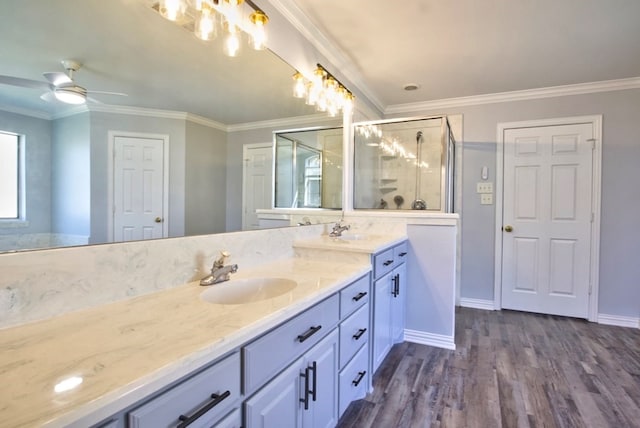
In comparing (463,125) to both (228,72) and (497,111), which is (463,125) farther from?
(228,72)

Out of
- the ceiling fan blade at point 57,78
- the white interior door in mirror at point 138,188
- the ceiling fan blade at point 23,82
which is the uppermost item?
the ceiling fan blade at point 57,78

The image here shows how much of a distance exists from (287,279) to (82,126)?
91 centimetres

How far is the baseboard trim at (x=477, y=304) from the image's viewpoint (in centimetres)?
340

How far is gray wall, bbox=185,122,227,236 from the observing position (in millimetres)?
1322

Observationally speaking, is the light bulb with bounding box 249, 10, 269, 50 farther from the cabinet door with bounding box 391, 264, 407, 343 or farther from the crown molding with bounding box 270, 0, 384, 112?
the cabinet door with bounding box 391, 264, 407, 343

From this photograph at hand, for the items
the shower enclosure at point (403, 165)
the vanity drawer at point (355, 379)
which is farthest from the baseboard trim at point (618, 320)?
the vanity drawer at point (355, 379)

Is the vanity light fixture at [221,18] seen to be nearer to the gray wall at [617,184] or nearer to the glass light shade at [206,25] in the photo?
the glass light shade at [206,25]

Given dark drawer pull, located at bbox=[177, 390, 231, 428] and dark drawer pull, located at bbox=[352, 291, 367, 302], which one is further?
dark drawer pull, located at bbox=[352, 291, 367, 302]

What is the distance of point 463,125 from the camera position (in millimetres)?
3498

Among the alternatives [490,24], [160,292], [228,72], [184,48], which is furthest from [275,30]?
[160,292]

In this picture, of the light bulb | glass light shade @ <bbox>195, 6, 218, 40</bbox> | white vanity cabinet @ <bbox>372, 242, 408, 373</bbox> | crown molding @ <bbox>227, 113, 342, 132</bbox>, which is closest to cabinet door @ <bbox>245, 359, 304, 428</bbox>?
white vanity cabinet @ <bbox>372, 242, 408, 373</bbox>

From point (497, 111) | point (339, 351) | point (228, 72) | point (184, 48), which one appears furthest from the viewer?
point (497, 111)

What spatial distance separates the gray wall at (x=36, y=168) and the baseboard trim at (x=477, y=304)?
362 cm

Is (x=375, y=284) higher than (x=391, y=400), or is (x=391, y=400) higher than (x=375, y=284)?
(x=375, y=284)
